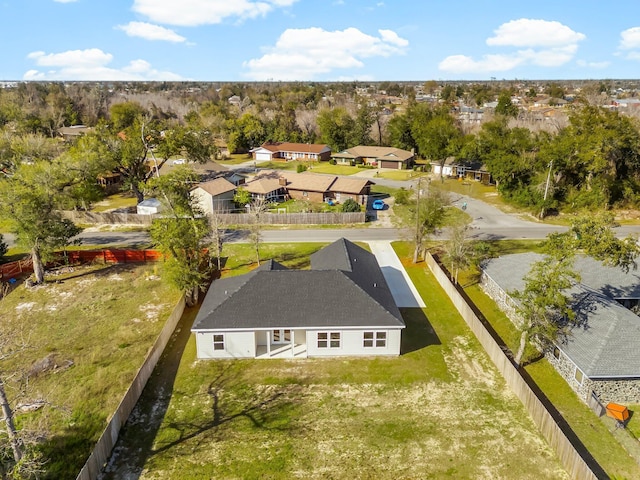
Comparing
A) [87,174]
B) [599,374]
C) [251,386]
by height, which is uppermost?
[87,174]

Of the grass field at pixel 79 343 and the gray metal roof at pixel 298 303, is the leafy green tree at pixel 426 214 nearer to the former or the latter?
the gray metal roof at pixel 298 303

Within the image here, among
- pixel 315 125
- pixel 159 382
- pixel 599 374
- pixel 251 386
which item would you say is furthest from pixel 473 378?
pixel 315 125

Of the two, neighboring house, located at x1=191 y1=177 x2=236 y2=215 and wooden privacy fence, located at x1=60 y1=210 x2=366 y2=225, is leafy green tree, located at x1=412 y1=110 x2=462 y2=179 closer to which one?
wooden privacy fence, located at x1=60 y1=210 x2=366 y2=225

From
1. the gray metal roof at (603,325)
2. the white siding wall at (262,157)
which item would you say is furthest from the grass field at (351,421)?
the white siding wall at (262,157)

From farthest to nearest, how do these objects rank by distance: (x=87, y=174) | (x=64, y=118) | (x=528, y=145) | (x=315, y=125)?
1. (x=64, y=118)
2. (x=315, y=125)
3. (x=528, y=145)
4. (x=87, y=174)

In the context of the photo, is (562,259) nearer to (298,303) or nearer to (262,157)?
(298,303)

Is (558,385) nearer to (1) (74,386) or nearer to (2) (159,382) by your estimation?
(2) (159,382)
